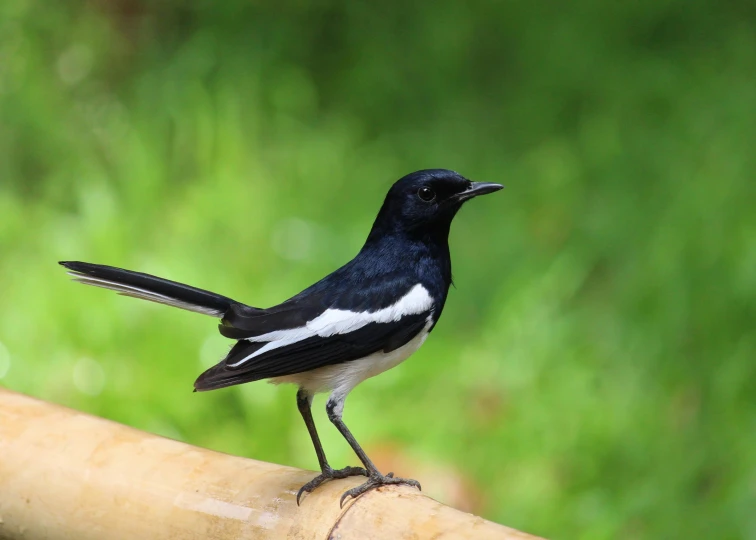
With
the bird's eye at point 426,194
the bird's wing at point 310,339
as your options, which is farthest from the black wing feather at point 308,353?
the bird's eye at point 426,194

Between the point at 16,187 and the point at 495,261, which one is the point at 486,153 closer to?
the point at 495,261

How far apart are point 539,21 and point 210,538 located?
3.34 m

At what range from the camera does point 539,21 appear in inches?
170

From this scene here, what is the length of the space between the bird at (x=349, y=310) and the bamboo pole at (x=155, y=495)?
0.17 ft

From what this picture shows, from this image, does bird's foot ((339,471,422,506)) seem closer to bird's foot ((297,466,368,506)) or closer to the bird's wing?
bird's foot ((297,466,368,506))

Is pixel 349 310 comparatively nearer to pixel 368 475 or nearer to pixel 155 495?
pixel 368 475

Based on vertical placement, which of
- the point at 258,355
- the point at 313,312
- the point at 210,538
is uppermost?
the point at 313,312

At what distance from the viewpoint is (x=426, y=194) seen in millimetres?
1735

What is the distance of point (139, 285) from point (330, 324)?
33cm

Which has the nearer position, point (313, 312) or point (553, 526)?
point (313, 312)

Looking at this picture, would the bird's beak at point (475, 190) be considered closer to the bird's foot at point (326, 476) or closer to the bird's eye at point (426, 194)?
the bird's eye at point (426, 194)

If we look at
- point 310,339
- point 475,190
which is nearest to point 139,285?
point 310,339

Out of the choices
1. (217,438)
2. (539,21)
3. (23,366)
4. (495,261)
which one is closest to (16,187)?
(23,366)

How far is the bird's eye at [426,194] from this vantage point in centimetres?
173
